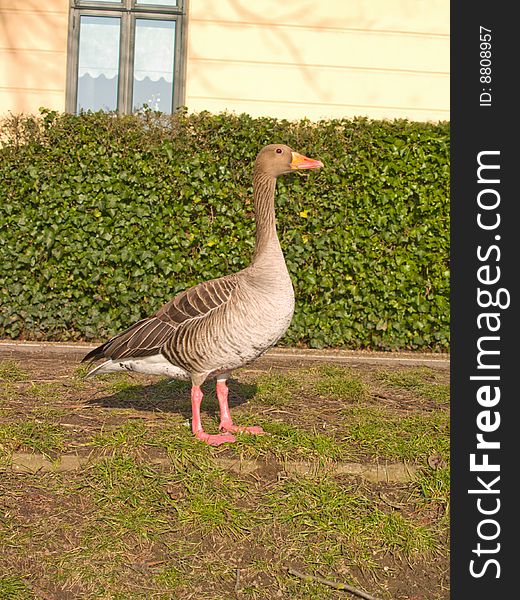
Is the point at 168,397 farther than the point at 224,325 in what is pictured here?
Yes

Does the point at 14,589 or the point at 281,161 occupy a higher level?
the point at 281,161

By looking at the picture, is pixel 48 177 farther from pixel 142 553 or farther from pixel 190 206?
pixel 142 553

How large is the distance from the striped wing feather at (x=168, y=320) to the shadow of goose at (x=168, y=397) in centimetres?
75

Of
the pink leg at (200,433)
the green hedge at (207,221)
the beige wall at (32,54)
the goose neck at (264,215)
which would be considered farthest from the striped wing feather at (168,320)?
the beige wall at (32,54)

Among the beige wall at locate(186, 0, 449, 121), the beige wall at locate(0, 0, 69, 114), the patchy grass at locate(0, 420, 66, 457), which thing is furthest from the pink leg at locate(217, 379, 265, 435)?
the beige wall at locate(0, 0, 69, 114)

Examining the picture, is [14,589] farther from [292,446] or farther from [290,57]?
[290,57]

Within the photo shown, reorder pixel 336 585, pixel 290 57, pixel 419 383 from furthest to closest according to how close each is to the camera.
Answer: pixel 290 57 < pixel 419 383 < pixel 336 585

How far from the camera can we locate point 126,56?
10781mm

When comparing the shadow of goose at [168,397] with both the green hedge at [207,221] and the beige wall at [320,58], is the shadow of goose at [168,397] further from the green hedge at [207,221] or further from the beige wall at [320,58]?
the beige wall at [320,58]

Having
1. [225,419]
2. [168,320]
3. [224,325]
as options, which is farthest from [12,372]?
[224,325]

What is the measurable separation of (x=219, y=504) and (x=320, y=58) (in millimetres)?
8396

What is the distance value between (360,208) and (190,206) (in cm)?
220

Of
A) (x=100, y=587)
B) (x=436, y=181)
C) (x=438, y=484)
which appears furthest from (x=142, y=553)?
(x=436, y=181)

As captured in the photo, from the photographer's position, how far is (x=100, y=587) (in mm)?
3619
